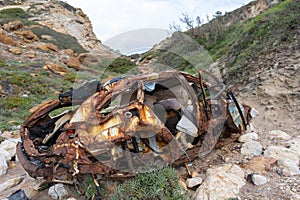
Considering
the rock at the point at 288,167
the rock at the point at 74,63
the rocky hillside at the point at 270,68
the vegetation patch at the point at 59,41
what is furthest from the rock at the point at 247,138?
the vegetation patch at the point at 59,41

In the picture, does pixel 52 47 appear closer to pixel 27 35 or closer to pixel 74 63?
pixel 27 35

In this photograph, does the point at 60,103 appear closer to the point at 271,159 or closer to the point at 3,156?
the point at 3,156

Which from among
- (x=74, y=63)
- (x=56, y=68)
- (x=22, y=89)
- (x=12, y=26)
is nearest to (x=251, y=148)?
(x=22, y=89)

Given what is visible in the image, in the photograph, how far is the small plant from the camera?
2.81 metres

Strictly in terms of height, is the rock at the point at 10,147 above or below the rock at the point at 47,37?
below

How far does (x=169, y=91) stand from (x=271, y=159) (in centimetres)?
194

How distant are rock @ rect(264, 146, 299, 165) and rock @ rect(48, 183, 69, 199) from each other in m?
3.21

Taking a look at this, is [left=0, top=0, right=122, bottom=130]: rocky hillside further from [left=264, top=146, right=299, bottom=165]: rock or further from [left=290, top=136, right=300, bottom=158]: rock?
[left=290, top=136, right=300, bottom=158]: rock

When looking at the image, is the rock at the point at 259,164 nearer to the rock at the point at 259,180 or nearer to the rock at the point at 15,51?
the rock at the point at 259,180

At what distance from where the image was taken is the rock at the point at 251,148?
417cm

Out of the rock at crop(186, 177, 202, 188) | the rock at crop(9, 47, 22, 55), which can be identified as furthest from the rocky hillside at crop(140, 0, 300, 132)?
the rock at crop(9, 47, 22, 55)

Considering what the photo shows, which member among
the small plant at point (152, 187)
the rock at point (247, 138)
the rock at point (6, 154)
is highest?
the rock at point (6, 154)

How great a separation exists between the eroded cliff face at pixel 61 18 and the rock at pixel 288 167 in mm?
34402

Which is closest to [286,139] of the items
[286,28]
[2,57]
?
[286,28]
